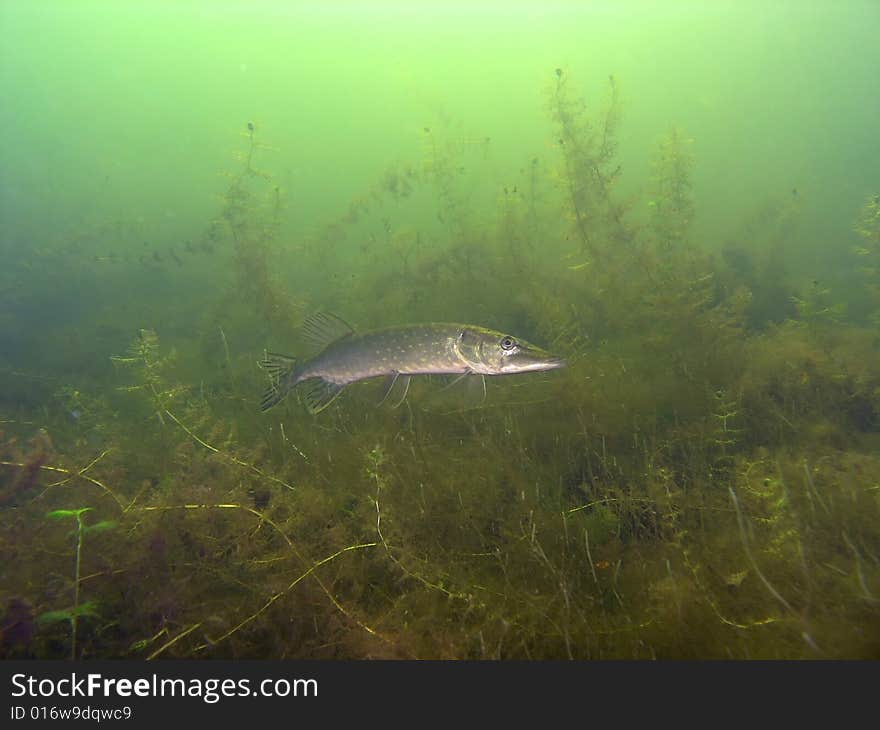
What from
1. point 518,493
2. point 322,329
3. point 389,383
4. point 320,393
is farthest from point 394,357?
point 518,493

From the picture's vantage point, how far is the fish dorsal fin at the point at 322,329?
548 cm

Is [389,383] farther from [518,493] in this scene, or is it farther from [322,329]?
[518,493]

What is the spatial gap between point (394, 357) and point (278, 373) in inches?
63.0

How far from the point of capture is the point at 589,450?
A: 5129 millimetres

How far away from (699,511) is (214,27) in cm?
9811

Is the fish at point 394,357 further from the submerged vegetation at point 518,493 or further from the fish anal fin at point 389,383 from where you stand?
the submerged vegetation at point 518,493

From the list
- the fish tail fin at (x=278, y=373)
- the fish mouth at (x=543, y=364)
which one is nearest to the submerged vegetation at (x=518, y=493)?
the fish tail fin at (x=278, y=373)

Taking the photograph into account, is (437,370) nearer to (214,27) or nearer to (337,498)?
(337,498)

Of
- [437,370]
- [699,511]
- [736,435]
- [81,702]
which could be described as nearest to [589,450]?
[699,511]

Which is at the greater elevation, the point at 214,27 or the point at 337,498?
the point at 214,27

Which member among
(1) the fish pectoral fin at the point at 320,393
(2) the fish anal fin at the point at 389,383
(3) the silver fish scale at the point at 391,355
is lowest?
(1) the fish pectoral fin at the point at 320,393

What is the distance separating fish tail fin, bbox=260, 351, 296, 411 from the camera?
5.14m

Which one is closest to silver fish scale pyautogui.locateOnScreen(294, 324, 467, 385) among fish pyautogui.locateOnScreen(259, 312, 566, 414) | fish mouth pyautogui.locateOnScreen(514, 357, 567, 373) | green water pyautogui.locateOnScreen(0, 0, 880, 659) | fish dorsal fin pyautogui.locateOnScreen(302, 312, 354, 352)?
fish pyautogui.locateOnScreen(259, 312, 566, 414)

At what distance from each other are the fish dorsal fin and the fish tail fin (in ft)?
1.38
